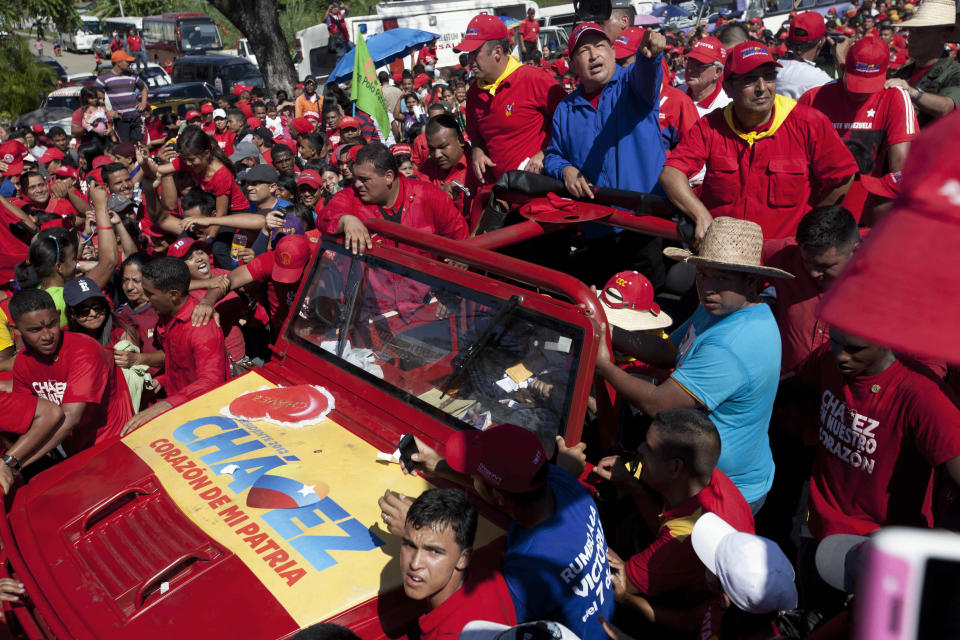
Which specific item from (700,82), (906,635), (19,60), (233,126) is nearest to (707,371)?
(906,635)

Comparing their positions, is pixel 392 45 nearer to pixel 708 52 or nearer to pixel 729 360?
pixel 708 52

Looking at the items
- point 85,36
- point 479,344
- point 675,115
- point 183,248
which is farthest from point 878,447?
point 85,36

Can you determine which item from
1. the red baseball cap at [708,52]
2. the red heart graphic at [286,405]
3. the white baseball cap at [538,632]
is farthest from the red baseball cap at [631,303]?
the red baseball cap at [708,52]

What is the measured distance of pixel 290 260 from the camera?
13.0 feet

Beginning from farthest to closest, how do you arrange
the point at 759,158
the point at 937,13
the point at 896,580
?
the point at 937,13 < the point at 759,158 < the point at 896,580

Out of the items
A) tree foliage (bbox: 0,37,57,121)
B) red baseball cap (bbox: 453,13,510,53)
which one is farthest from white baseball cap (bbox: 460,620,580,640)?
tree foliage (bbox: 0,37,57,121)

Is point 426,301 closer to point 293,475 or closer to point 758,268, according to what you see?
point 293,475

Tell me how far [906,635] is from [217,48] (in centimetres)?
3510

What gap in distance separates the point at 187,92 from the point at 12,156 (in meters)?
10.4

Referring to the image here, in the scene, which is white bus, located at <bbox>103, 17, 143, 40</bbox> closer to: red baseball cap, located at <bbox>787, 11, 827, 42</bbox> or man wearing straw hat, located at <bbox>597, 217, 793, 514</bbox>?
red baseball cap, located at <bbox>787, 11, 827, 42</bbox>

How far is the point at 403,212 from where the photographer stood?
4.35 m

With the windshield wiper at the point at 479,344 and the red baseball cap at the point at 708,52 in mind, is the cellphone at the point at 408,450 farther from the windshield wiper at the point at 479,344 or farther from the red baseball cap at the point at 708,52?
the red baseball cap at the point at 708,52

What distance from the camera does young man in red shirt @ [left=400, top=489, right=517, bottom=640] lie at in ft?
6.59

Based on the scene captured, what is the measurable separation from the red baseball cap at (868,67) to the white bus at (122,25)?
36.1 metres
